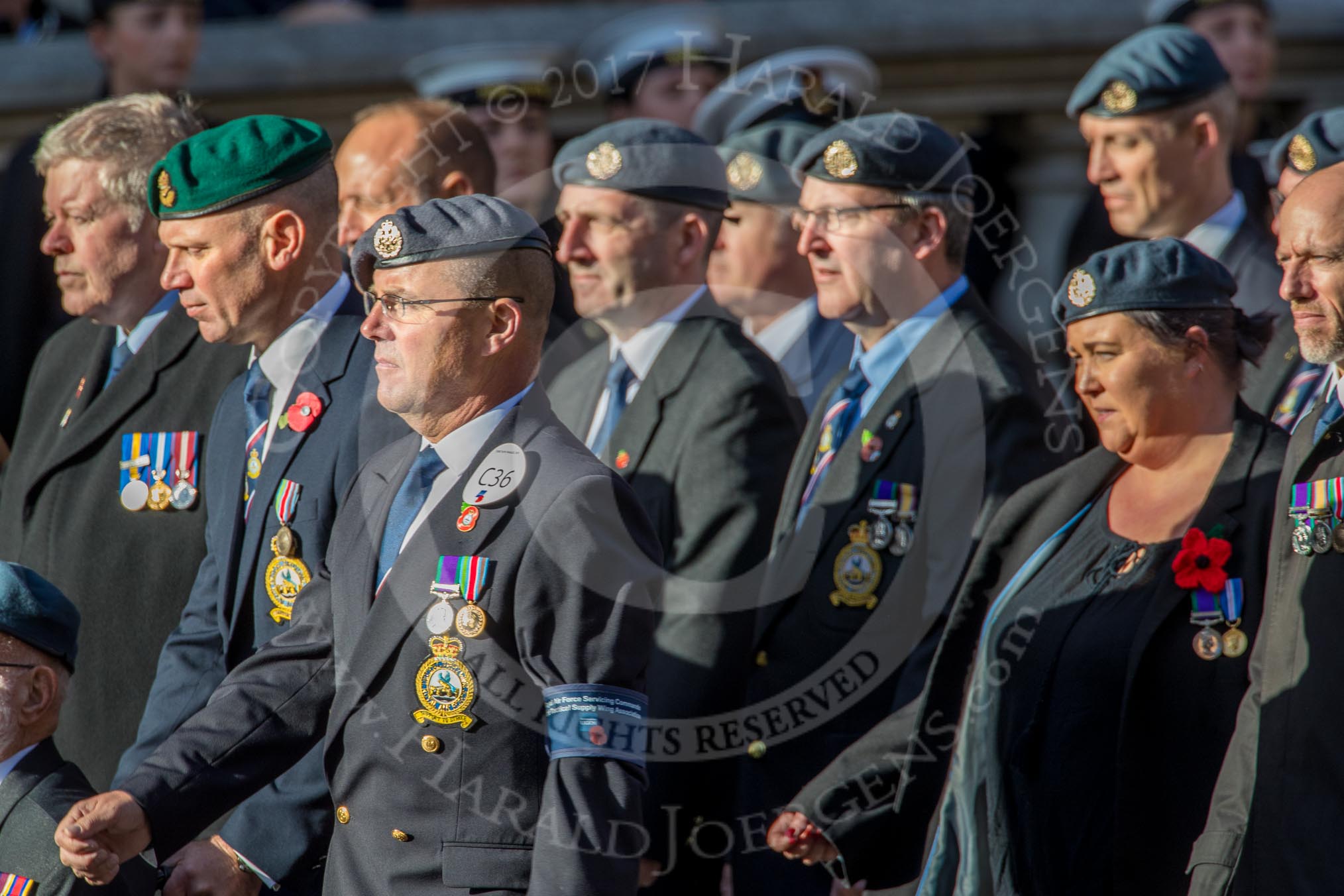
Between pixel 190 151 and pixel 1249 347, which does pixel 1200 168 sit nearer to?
pixel 1249 347

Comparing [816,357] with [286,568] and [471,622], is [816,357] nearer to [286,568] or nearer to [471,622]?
[286,568]

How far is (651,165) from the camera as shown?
18.9 ft

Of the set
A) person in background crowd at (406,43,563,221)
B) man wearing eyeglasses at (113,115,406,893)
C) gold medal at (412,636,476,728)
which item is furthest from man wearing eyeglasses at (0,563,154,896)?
person in background crowd at (406,43,563,221)

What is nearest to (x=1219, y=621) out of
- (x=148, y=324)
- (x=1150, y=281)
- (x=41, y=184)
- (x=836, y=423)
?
(x=1150, y=281)

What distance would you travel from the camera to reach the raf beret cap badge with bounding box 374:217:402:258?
4.09 m

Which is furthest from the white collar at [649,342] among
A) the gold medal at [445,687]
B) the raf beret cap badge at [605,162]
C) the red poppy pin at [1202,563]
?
the gold medal at [445,687]

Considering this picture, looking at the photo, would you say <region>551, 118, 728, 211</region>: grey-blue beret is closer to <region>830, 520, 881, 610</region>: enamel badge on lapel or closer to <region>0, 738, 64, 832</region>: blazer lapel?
<region>830, 520, 881, 610</region>: enamel badge on lapel

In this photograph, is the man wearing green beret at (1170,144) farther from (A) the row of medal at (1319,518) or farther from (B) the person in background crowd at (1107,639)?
(A) the row of medal at (1319,518)

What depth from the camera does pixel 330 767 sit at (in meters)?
4.01

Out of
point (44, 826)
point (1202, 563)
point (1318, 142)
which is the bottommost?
point (44, 826)

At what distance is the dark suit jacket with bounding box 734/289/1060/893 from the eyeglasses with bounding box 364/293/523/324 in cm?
140

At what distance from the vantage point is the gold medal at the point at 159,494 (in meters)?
5.15

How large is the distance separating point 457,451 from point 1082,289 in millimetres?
1543

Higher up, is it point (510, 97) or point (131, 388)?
point (510, 97)
